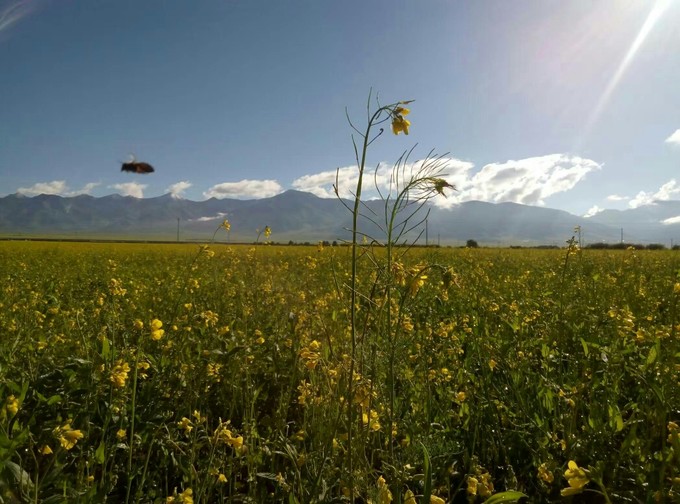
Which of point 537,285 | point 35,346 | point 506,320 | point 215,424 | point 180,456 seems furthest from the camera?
point 537,285

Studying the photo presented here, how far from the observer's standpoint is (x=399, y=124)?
5.12 ft

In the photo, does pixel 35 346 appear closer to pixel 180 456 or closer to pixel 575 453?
pixel 180 456

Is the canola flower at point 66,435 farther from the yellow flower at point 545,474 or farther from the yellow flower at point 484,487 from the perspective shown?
the yellow flower at point 545,474

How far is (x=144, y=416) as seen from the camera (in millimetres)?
2420

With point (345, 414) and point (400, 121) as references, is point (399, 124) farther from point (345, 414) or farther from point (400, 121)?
point (345, 414)

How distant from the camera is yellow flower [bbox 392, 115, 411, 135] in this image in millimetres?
1551

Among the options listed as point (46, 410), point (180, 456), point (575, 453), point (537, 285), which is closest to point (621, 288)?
point (537, 285)

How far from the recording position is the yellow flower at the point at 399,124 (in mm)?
1551

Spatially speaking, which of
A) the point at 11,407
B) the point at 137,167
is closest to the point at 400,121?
the point at 11,407

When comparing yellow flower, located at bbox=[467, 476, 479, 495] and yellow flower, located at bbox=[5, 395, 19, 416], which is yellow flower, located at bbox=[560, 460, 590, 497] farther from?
yellow flower, located at bbox=[5, 395, 19, 416]

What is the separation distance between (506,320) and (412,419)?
193 cm

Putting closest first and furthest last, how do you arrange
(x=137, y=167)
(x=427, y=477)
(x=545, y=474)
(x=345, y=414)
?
(x=427, y=477), (x=545, y=474), (x=345, y=414), (x=137, y=167)

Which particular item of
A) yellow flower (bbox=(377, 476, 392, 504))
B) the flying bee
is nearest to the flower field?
yellow flower (bbox=(377, 476, 392, 504))

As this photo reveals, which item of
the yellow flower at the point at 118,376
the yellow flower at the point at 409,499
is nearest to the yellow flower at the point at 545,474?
the yellow flower at the point at 409,499
